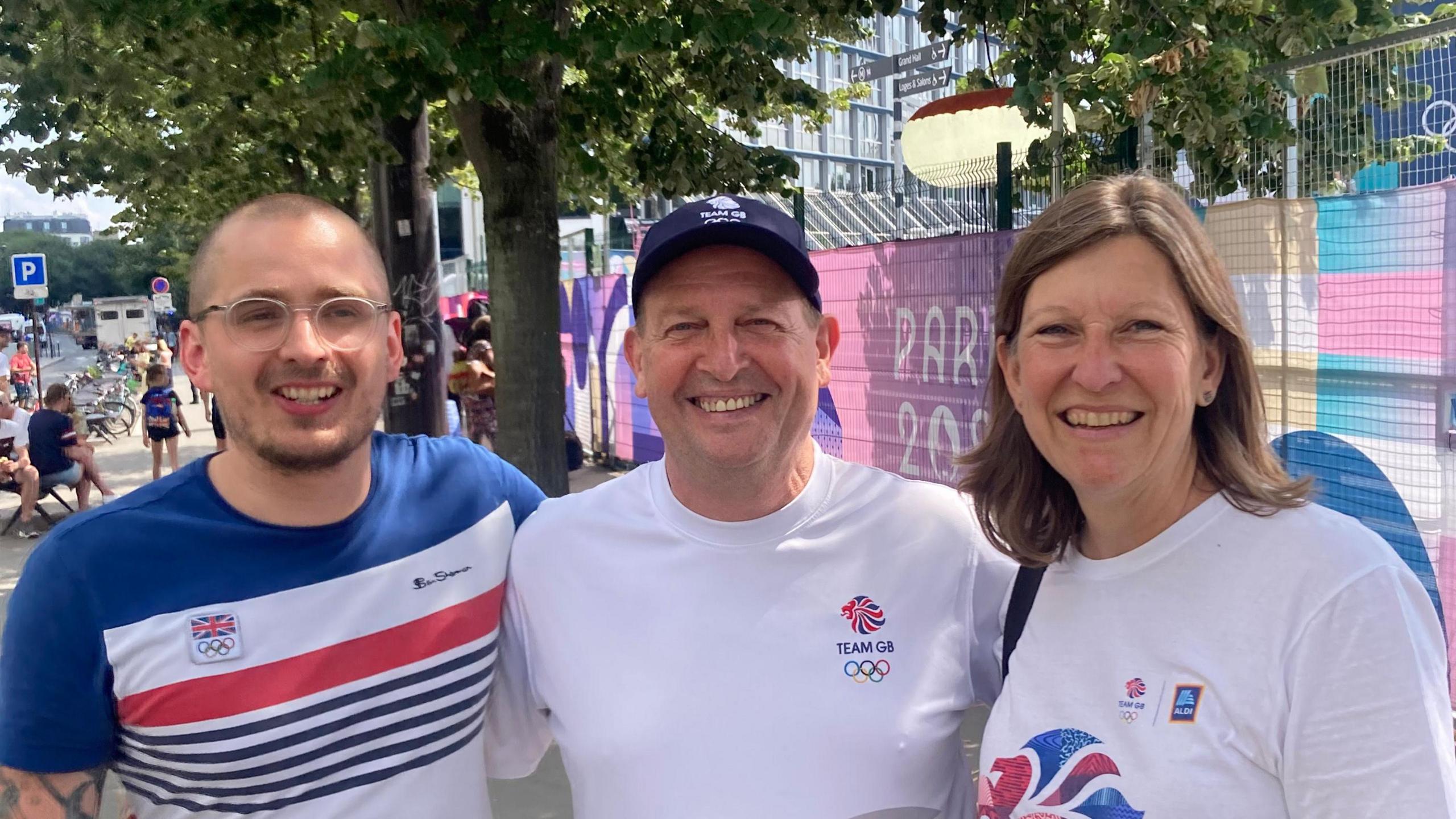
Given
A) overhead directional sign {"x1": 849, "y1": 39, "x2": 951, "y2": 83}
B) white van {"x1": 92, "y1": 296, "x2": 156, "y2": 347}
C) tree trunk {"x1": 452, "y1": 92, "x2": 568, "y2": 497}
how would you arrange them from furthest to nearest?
1. white van {"x1": 92, "y1": 296, "x2": 156, "y2": 347}
2. overhead directional sign {"x1": 849, "y1": 39, "x2": 951, "y2": 83}
3. tree trunk {"x1": 452, "y1": 92, "x2": 568, "y2": 497}

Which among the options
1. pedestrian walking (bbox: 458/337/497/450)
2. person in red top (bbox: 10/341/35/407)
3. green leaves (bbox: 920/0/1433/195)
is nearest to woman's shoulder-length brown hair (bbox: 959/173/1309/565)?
green leaves (bbox: 920/0/1433/195)

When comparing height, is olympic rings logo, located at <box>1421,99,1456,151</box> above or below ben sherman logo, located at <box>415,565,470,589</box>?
above

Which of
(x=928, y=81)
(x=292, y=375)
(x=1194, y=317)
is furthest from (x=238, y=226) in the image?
(x=928, y=81)

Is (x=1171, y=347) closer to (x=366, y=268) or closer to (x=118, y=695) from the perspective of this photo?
(x=366, y=268)

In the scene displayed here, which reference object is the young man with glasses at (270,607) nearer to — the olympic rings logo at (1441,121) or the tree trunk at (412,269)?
the olympic rings logo at (1441,121)

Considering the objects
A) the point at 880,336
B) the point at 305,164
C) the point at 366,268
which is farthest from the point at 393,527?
the point at 305,164

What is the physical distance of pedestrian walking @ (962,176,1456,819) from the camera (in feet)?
4.81

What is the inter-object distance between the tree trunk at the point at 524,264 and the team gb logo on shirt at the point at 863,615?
358 centimetres

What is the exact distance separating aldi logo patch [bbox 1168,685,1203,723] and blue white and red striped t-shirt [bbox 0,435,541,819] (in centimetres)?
130

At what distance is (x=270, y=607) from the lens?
6.56 ft

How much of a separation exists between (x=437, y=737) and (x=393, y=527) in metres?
0.41

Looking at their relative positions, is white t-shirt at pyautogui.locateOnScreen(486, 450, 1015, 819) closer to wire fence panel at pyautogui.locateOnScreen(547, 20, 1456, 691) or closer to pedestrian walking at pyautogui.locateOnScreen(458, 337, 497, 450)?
wire fence panel at pyautogui.locateOnScreen(547, 20, 1456, 691)

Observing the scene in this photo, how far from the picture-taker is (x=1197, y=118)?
14.2ft

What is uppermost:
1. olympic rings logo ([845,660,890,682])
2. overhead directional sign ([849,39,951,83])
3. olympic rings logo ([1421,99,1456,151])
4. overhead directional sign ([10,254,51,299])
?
overhead directional sign ([849,39,951,83])
